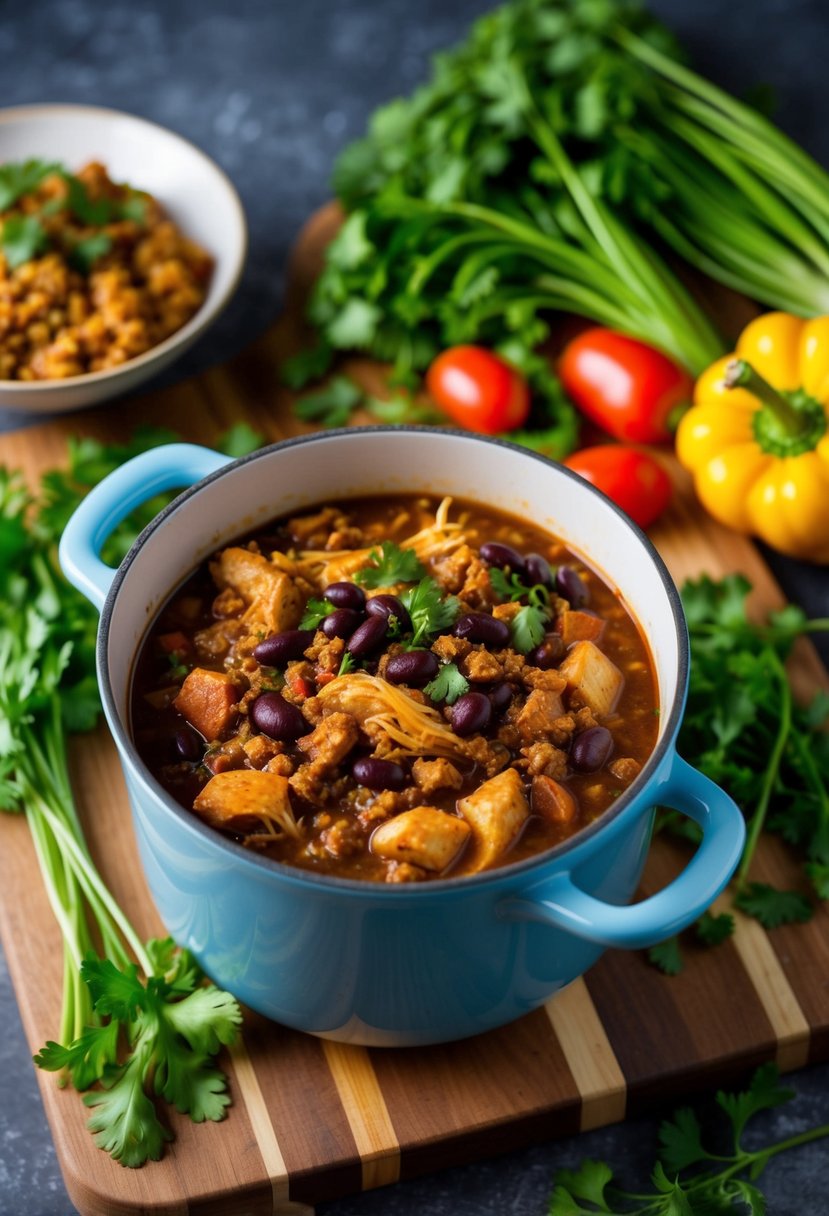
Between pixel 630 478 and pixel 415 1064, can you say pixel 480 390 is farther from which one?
pixel 415 1064

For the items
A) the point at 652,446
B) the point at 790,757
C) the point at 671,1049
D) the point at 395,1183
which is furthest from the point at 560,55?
the point at 395,1183

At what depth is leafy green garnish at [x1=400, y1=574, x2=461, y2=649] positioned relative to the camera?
12.2 feet

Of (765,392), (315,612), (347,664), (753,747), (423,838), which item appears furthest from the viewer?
(765,392)

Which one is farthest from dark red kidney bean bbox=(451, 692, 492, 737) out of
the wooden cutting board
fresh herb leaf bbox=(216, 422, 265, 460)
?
fresh herb leaf bbox=(216, 422, 265, 460)

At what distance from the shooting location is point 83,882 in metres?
4.06

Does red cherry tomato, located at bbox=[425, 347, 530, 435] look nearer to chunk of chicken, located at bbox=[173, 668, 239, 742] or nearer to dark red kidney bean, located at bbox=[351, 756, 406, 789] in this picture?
chunk of chicken, located at bbox=[173, 668, 239, 742]

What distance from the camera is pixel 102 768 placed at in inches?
175

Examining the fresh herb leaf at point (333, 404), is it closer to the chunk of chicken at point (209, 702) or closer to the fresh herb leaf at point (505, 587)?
the fresh herb leaf at point (505, 587)

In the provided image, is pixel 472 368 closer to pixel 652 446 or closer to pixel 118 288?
pixel 652 446

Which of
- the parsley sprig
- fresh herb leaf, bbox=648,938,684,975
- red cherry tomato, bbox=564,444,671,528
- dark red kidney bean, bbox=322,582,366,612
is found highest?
the parsley sprig

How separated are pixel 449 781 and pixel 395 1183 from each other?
1.19 m

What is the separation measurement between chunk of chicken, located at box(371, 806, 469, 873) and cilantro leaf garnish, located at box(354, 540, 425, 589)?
0.79 meters

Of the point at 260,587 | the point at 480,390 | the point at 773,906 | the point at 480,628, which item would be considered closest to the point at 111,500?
the point at 260,587

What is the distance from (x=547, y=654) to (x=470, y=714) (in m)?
0.38
